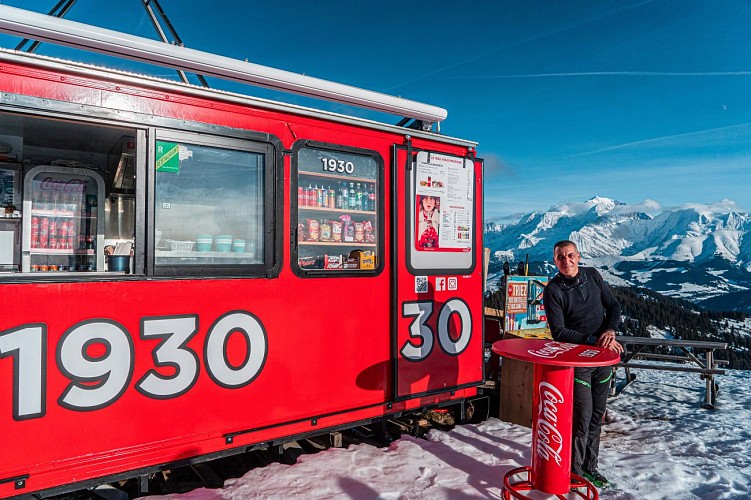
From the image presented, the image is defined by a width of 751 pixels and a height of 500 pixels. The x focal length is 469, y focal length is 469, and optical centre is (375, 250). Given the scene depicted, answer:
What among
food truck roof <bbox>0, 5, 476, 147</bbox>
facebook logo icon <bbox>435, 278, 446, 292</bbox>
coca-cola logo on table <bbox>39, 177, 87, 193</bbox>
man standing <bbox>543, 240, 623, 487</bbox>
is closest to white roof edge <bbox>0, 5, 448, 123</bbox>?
food truck roof <bbox>0, 5, 476, 147</bbox>

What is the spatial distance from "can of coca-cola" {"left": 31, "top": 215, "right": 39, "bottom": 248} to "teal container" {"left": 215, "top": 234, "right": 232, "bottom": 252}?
5.78 ft

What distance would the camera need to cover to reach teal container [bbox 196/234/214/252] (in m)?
3.14

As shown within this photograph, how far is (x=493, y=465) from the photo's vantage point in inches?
141

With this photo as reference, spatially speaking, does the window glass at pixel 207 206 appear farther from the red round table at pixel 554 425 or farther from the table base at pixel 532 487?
the table base at pixel 532 487

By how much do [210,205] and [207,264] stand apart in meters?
0.43

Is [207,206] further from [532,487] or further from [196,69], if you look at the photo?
[532,487]

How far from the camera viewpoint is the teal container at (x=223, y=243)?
10.5ft

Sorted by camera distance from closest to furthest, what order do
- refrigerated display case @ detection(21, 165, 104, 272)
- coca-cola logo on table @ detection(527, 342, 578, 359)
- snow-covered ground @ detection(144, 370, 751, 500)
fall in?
coca-cola logo on table @ detection(527, 342, 578, 359), snow-covered ground @ detection(144, 370, 751, 500), refrigerated display case @ detection(21, 165, 104, 272)

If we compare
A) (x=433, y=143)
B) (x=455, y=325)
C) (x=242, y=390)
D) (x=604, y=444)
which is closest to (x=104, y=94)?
(x=242, y=390)

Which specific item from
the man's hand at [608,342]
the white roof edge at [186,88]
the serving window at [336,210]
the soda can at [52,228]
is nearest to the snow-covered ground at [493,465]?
the man's hand at [608,342]

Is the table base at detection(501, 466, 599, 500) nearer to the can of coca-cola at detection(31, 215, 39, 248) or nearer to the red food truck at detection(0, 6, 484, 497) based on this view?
the red food truck at detection(0, 6, 484, 497)

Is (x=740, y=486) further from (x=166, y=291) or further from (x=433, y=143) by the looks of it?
(x=166, y=291)

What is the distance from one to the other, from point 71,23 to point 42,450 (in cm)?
243

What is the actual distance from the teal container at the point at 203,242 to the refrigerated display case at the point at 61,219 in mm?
1262
